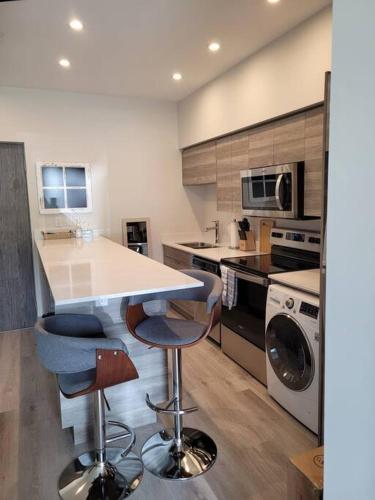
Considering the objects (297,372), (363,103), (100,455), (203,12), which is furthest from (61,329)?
(203,12)

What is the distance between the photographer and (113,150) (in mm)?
4637

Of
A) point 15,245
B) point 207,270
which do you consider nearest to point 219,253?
point 207,270

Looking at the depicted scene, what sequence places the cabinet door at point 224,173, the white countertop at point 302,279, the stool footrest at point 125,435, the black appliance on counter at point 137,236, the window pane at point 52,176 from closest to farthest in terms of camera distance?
the stool footrest at point 125,435 → the white countertop at point 302,279 → the cabinet door at point 224,173 → the window pane at point 52,176 → the black appliance on counter at point 137,236

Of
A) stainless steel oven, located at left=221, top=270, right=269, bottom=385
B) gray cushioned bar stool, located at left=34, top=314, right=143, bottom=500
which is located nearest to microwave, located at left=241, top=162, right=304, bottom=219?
stainless steel oven, located at left=221, top=270, right=269, bottom=385

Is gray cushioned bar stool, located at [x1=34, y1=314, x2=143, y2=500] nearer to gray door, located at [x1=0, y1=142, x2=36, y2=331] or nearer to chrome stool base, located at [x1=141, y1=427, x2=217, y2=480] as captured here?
chrome stool base, located at [x1=141, y1=427, x2=217, y2=480]

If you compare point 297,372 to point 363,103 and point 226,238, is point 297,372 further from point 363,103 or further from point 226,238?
point 226,238

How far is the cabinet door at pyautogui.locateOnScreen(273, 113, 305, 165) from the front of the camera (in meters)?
2.71

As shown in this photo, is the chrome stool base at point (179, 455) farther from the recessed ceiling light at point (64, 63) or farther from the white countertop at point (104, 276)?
the recessed ceiling light at point (64, 63)

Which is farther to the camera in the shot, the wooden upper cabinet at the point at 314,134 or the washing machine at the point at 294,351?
the wooden upper cabinet at the point at 314,134

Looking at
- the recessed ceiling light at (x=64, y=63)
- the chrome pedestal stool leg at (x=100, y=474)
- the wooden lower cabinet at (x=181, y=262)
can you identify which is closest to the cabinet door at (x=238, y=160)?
the wooden lower cabinet at (x=181, y=262)

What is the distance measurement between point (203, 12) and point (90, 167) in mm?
2522

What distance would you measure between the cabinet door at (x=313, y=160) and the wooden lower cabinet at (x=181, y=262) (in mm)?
1600

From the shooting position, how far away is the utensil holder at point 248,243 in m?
3.76

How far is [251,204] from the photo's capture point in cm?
332
